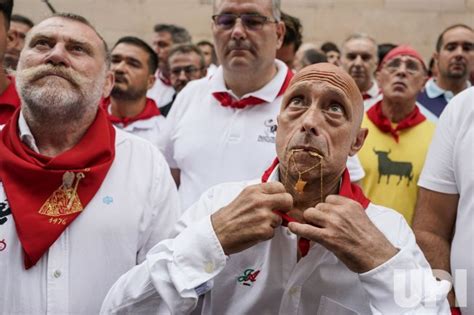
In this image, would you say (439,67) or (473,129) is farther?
(439,67)

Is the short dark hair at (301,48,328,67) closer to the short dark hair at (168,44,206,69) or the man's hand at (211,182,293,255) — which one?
the short dark hair at (168,44,206,69)

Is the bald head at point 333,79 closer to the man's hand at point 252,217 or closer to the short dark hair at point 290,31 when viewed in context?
the man's hand at point 252,217

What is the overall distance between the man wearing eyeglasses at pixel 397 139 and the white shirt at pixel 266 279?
69.2 inches

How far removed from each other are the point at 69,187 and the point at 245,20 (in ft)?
5.12

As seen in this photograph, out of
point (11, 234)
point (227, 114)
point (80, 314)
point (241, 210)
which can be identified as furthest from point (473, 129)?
point (11, 234)

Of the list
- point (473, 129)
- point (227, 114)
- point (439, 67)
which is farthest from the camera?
point (439, 67)

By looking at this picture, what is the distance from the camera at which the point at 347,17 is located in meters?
9.97

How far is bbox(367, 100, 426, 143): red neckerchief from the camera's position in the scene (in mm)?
4340

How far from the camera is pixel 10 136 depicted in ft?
9.07

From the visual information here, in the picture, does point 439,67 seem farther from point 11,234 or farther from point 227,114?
point 11,234

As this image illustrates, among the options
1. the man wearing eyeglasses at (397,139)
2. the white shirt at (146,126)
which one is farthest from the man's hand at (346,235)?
the white shirt at (146,126)

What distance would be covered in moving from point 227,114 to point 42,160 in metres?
1.28

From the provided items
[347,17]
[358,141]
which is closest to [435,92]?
[358,141]

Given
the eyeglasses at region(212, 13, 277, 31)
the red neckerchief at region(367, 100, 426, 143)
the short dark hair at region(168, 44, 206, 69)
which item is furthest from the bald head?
the short dark hair at region(168, 44, 206, 69)
